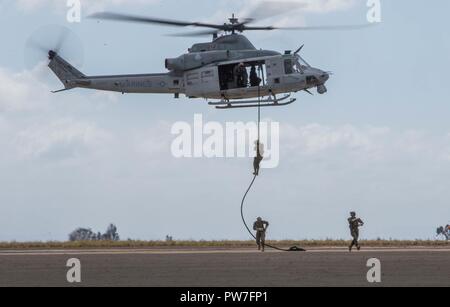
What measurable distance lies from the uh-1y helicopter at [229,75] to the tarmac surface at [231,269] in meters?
11.9

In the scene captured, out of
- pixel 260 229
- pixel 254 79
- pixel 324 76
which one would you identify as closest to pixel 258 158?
pixel 260 229

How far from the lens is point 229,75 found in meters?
46.6

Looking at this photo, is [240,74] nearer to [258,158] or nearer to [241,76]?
[241,76]

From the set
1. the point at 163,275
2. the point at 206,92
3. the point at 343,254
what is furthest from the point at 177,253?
the point at 206,92

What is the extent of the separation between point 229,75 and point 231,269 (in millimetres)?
18548

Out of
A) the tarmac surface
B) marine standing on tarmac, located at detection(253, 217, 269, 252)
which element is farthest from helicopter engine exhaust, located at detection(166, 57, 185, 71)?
the tarmac surface

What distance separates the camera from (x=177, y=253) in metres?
36.9

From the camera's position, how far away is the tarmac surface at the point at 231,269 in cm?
2616

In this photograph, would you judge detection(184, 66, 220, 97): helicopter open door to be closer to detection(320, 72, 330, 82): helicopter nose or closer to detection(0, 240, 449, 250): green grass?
detection(320, 72, 330, 82): helicopter nose

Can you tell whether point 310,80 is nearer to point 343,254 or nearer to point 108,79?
point 108,79

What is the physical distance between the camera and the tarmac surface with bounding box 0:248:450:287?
26.2m
